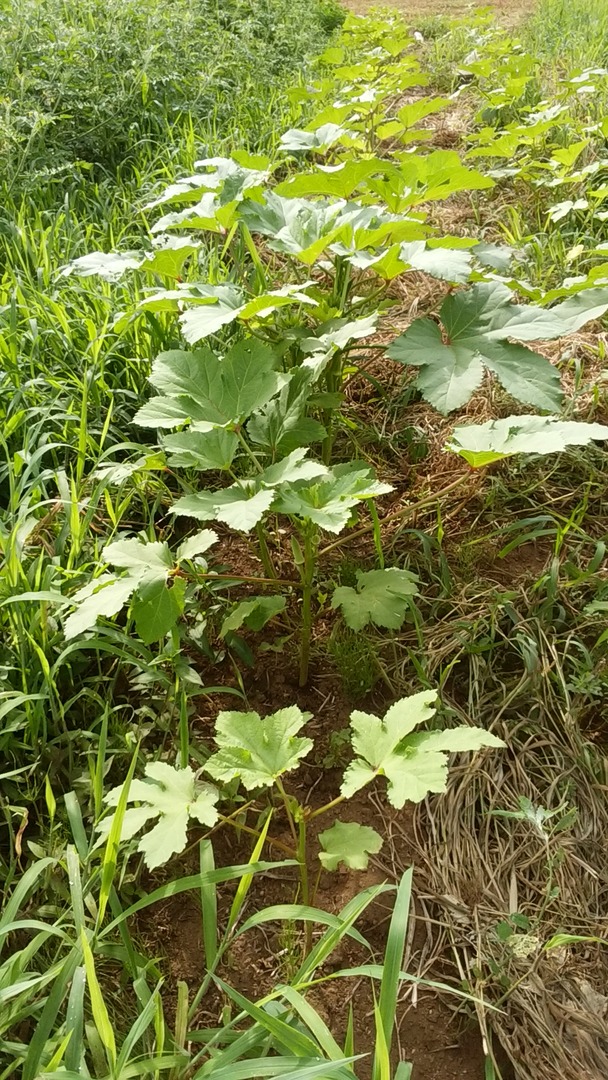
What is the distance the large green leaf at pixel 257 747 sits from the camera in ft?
3.29

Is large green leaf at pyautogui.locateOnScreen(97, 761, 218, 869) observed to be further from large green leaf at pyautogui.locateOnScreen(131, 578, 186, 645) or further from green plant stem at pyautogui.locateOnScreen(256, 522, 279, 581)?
green plant stem at pyautogui.locateOnScreen(256, 522, 279, 581)

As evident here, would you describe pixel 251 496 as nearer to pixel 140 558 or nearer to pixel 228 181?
pixel 140 558

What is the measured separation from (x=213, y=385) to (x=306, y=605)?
0.45 metres

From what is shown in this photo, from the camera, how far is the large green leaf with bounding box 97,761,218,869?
939 mm

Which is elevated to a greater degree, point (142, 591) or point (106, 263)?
point (106, 263)

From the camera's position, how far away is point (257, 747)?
1029 millimetres

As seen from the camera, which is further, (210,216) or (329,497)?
(210,216)

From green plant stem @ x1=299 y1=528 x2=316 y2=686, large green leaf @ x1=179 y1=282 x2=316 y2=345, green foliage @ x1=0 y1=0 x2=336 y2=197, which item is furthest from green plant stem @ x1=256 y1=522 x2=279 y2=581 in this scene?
green foliage @ x1=0 y1=0 x2=336 y2=197

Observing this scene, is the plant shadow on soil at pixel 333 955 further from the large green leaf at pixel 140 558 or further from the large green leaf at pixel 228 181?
the large green leaf at pixel 228 181

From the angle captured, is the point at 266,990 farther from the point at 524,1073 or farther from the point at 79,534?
the point at 79,534

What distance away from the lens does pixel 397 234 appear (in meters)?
1.55

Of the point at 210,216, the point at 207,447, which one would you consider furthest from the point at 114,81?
the point at 207,447

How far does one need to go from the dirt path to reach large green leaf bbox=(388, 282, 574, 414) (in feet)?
16.4

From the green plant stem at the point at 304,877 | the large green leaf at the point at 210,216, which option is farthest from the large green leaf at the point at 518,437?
the large green leaf at the point at 210,216
